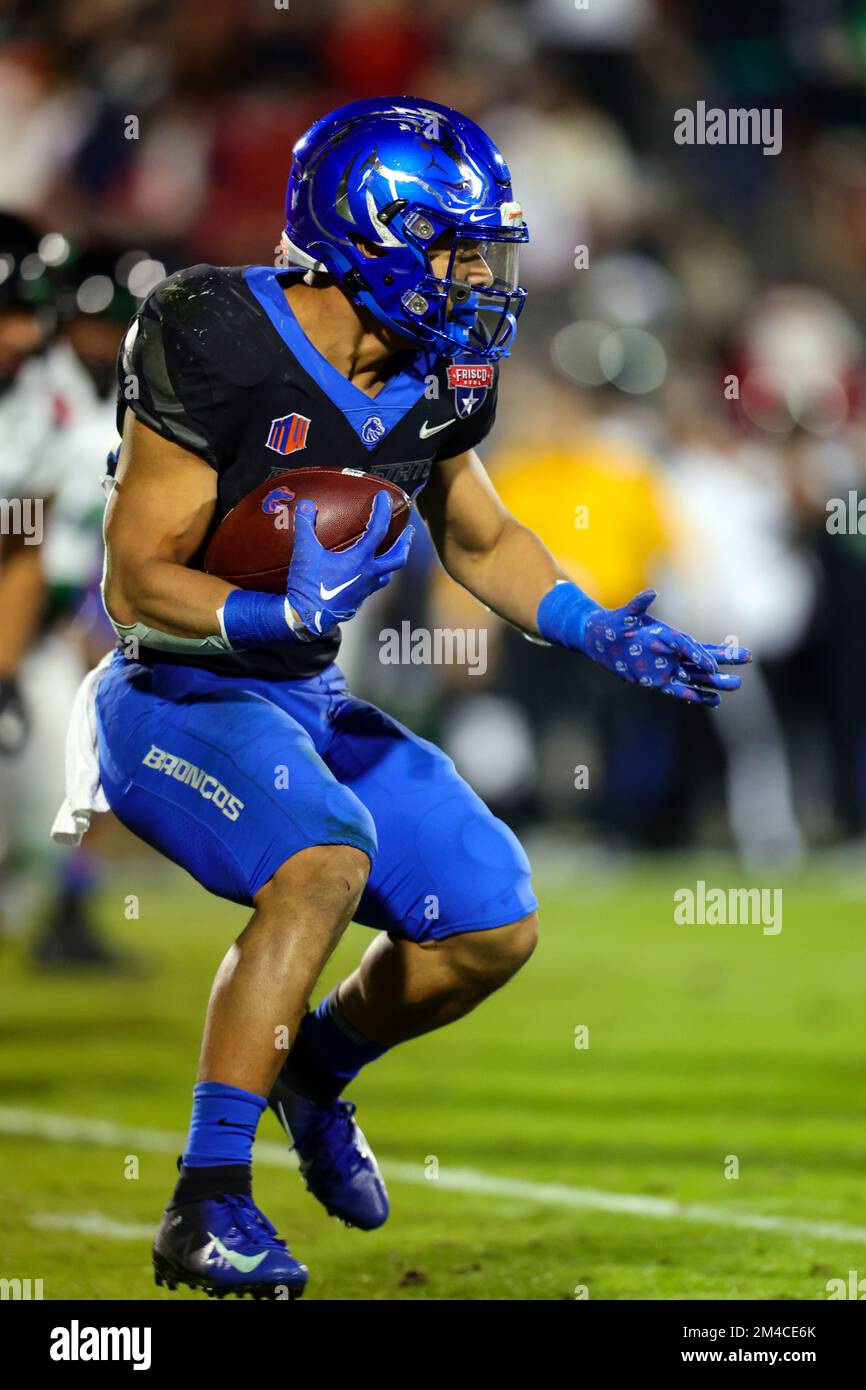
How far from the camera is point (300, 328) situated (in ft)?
10.6

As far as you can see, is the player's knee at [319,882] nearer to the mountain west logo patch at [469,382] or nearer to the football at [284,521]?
the football at [284,521]

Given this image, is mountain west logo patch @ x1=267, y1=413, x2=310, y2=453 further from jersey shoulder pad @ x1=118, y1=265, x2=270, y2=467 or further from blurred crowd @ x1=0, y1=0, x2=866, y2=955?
blurred crowd @ x1=0, y1=0, x2=866, y2=955

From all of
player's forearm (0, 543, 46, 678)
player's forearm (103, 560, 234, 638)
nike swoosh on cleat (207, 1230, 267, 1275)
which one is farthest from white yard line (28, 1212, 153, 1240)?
player's forearm (0, 543, 46, 678)

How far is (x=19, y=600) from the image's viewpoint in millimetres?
6164

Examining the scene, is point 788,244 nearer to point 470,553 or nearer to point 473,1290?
point 470,553

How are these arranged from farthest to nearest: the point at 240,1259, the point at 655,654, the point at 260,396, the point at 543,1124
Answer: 1. the point at 543,1124
2. the point at 655,654
3. the point at 260,396
4. the point at 240,1259

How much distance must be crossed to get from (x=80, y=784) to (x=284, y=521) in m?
0.64

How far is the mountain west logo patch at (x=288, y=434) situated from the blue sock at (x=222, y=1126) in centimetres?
104

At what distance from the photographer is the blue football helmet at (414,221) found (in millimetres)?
3176

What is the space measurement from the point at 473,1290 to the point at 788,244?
9.46 m

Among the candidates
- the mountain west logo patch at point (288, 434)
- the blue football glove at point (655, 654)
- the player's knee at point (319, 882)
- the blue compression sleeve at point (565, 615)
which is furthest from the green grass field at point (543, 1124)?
the mountain west logo patch at point (288, 434)

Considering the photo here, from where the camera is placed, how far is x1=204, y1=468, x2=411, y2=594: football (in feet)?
10.1

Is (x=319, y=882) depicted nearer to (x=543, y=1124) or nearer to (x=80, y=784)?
(x=80, y=784)

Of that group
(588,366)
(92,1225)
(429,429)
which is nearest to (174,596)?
(429,429)
